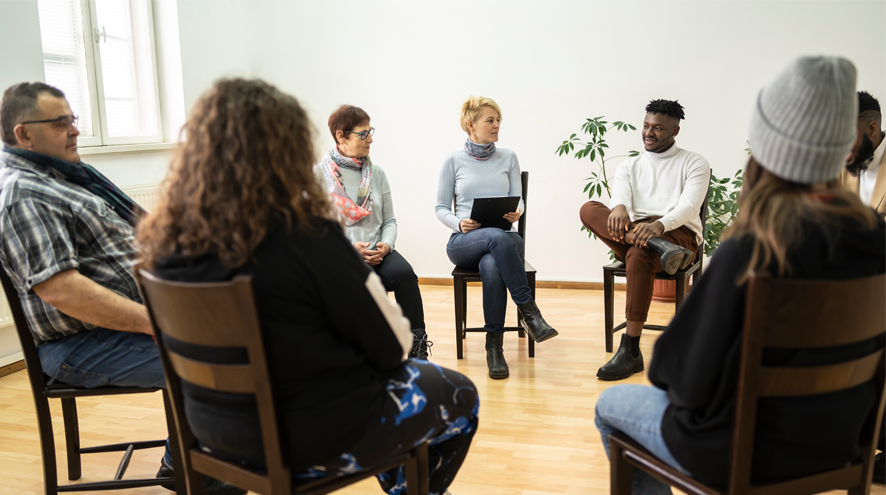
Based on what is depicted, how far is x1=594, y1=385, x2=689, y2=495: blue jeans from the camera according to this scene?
4.13 feet

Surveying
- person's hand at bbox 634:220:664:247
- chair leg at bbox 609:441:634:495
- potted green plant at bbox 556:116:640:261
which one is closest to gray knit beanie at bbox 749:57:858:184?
chair leg at bbox 609:441:634:495

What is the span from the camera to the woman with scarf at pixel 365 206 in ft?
9.41

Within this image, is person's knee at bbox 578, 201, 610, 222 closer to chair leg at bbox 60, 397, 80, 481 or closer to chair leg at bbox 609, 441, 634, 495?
chair leg at bbox 609, 441, 634, 495

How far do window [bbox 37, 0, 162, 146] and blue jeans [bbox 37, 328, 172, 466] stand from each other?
217 centimetres

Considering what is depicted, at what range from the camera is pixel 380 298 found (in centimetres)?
121

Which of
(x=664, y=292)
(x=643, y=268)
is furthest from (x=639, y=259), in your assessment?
(x=664, y=292)

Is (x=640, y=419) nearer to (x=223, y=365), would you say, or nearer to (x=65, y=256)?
(x=223, y=365)

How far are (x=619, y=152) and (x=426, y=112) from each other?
4.49 feet

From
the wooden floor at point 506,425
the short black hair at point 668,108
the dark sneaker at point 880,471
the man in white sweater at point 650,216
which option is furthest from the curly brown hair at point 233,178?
the short black hair at point 668,108

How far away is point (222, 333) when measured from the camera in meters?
1.11

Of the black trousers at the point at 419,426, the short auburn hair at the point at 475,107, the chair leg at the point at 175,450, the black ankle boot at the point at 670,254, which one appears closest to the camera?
the black trousers at the point at 419,426

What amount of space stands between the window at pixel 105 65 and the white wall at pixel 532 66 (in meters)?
0.28

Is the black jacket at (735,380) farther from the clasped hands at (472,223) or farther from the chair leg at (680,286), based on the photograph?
the clasped hands at (472,223)

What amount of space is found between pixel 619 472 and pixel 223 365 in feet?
2.73
